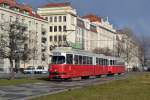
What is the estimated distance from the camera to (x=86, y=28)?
155625 millimetres

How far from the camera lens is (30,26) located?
379 ft

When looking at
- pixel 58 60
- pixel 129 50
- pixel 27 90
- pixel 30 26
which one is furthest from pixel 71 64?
pixel 129 50

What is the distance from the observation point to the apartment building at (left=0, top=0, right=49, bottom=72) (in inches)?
4008

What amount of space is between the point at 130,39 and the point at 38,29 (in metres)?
51.1

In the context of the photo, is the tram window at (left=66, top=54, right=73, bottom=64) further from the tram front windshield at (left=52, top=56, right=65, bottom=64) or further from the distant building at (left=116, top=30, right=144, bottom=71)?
the distant building at (left=116, top=30, right=144, bottom=71)

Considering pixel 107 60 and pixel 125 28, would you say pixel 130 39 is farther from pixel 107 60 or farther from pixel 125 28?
pixel 107 60

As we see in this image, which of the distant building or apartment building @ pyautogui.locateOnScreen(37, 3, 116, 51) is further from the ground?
apartment building @ pyautogui.locateOnScreen(37, 3, 116, 51)

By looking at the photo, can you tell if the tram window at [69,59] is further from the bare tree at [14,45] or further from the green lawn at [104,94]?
the green lawn at [104,94]

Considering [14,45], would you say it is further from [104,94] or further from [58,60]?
[104,94]

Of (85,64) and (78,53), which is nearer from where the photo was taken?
(78,53)

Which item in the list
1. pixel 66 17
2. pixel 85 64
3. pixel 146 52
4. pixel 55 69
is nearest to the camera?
pixel 55 69

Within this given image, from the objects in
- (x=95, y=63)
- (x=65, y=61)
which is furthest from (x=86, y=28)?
(x=65, y=61)

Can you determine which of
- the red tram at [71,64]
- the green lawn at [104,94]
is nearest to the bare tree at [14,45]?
the red tram at [71,64]

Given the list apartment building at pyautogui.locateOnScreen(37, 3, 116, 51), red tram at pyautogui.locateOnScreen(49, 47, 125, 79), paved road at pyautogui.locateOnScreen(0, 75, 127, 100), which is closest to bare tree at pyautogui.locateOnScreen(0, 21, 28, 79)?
red tram at pyautogui.locateOnScreen(49, 47, 125, 79)
